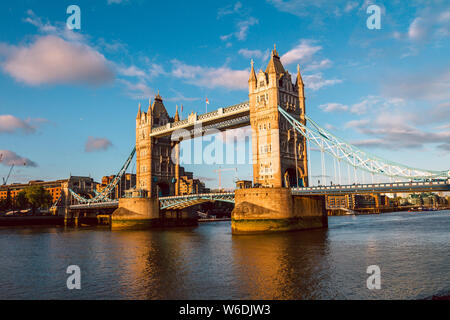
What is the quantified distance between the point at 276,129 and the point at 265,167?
20.2ft

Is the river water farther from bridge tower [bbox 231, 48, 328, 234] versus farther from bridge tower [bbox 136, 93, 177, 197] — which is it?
bridge tower [bbox 136, 93, 177, 197]

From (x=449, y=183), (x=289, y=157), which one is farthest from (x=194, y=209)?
(x=449, y=183)

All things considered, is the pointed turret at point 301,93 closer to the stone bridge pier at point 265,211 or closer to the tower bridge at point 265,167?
the tower bridge at point 265,167

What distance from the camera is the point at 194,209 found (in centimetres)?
8562

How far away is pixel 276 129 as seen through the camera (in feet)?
184

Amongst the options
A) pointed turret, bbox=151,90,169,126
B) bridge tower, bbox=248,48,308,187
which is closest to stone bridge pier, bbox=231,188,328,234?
bridge tower, bbox=248,48,308,187

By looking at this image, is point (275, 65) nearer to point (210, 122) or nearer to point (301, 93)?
point (301, 93)

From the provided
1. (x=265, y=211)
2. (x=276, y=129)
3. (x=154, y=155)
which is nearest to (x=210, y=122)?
(x=276, y=129)

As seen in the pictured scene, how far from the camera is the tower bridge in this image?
48125 millimetres

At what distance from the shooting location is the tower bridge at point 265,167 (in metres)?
48.1

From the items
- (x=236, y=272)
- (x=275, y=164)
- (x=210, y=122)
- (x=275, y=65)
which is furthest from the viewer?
(x=210, y=122)

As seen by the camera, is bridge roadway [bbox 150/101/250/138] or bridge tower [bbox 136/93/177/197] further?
bridge tower [bbox 136/93/177/197]
